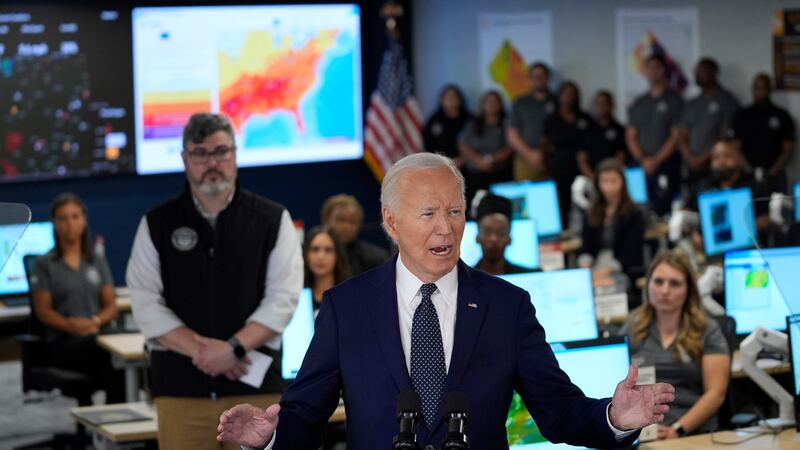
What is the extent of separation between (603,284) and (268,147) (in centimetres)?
674

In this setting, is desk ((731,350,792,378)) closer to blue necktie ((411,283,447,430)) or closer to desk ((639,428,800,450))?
desk ((639,428,800,450))

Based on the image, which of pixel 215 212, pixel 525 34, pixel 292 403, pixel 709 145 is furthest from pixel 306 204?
pixel 292 403

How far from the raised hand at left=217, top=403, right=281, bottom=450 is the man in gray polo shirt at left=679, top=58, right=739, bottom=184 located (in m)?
11.9

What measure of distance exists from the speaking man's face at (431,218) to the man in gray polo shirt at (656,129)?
11670mm

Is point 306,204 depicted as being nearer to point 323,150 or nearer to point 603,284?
point 323,150

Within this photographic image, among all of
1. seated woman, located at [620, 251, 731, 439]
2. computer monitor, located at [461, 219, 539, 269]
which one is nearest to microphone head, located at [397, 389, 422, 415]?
seated woman, located at [620, 251, 731, 439]

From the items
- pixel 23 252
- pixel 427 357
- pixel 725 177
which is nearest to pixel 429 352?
pixel 427 357

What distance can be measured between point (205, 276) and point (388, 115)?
9.67 m

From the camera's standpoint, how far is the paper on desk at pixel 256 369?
17.3ft

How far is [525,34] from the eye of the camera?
1566 cm

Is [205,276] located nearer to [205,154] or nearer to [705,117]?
[205,154]

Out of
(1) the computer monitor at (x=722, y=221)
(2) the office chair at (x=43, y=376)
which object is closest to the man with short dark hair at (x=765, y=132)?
(1) the computer monitor at (x=722, y=221)

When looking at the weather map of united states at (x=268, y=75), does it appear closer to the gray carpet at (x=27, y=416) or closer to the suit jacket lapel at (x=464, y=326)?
the gray carpet at (x=27, y=416)

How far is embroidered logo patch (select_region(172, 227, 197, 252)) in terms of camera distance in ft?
17.2
